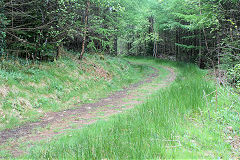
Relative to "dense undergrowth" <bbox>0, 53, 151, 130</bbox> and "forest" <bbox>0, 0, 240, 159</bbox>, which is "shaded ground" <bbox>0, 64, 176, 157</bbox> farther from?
"dense undergrowth" <bbox>0, 53, 151, 130</bbox>

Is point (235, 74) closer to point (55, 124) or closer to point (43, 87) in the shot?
point (55, 124)

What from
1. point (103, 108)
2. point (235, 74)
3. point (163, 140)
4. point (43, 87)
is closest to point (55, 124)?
point (103, 108)

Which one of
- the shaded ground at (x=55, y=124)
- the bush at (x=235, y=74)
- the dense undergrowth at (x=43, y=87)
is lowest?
the shaded ground at (x=55, y=124)

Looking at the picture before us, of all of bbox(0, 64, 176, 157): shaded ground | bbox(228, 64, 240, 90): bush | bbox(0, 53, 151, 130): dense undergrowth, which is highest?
bbox(228, 64, 240, 90): bush

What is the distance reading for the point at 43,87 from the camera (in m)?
8.20

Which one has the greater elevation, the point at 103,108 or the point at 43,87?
the point at 43,87

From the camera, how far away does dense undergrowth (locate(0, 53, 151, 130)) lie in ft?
20.6

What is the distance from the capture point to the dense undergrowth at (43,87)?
20.6ft

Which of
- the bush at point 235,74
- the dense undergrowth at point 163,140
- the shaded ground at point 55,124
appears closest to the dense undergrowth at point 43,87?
the shaded ground at point 55,124

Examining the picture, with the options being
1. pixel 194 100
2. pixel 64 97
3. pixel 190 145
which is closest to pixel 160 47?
pixel 64 97

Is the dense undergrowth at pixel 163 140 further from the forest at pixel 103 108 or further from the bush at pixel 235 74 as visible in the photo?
the bush at pixel 235 74

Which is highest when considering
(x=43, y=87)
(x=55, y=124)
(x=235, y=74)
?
(x=235, y=74)

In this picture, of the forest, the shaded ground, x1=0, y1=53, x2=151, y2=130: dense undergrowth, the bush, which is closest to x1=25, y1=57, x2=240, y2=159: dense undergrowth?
the forest

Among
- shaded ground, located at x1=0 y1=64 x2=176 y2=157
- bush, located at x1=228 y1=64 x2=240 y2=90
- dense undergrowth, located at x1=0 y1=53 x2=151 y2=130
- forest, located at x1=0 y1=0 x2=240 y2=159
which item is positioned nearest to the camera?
forest, located at x1=0 y1=0 x2=240 y2=159
